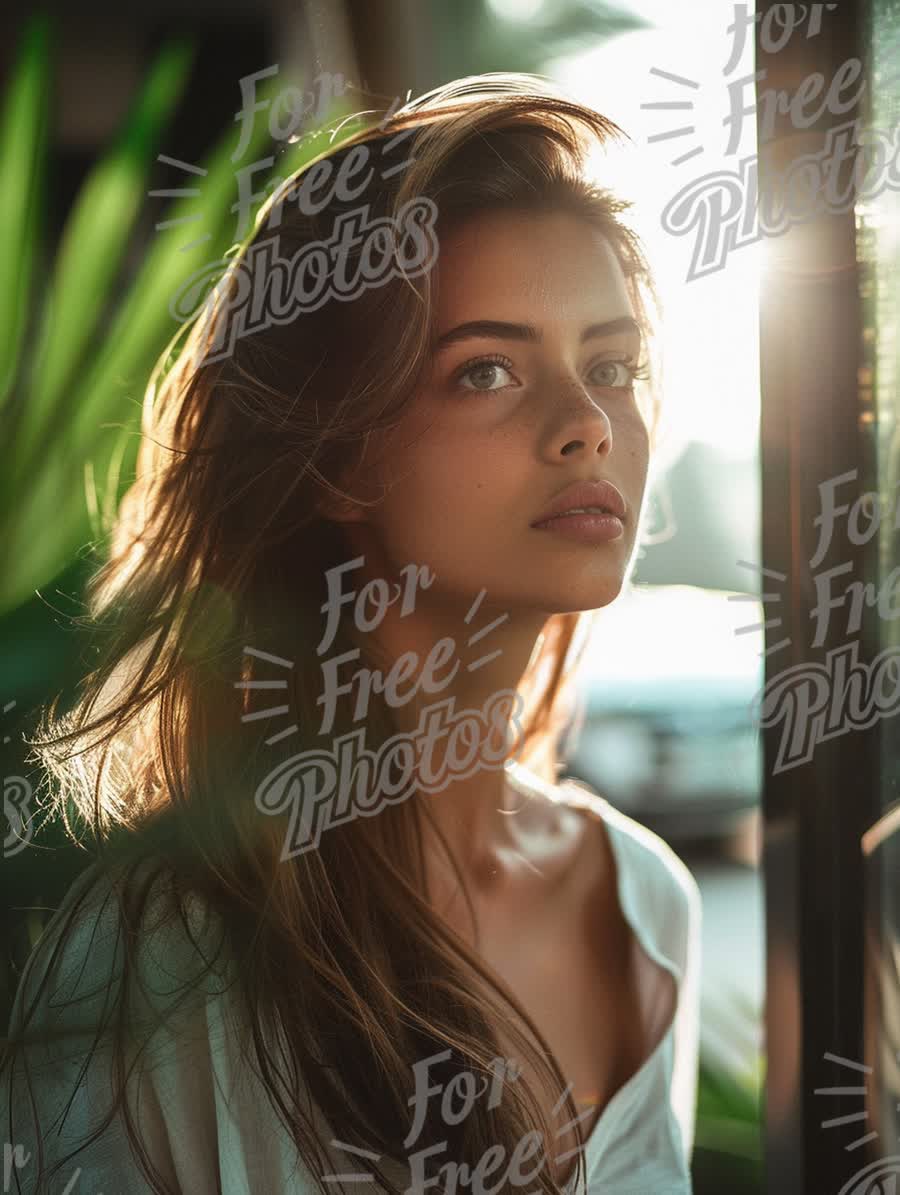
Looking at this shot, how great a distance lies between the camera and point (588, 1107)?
1018mm

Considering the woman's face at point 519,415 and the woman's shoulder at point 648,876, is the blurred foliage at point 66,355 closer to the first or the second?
the woman's face at point 519,415

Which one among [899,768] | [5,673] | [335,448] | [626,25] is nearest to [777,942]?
[899,768]

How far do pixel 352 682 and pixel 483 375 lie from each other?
304 mm

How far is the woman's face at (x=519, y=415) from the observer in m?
0.91

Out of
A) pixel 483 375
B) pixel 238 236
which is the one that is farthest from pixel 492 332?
pixel 238 236

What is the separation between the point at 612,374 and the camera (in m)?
0.96

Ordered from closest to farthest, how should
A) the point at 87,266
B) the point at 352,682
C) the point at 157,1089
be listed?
the point at 157,1089 → the point at 352,682 → the point at 87,266

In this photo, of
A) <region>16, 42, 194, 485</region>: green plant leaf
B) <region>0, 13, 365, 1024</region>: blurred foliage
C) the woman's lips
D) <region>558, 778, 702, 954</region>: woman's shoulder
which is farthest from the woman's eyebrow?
<region>558, 778, 702, 954</region>: woman's shoulder

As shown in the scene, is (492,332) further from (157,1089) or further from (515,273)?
(157,1089)

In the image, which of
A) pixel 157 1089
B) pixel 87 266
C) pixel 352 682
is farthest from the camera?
pixel 87 266

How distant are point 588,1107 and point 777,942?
245 mm

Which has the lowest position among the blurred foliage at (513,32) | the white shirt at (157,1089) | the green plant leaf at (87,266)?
the white shirt at (157,1089)

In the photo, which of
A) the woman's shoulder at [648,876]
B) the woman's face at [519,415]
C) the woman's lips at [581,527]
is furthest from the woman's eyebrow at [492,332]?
the woman's shoulder at [648,876]

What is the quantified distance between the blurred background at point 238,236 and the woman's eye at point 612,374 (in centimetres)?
8
